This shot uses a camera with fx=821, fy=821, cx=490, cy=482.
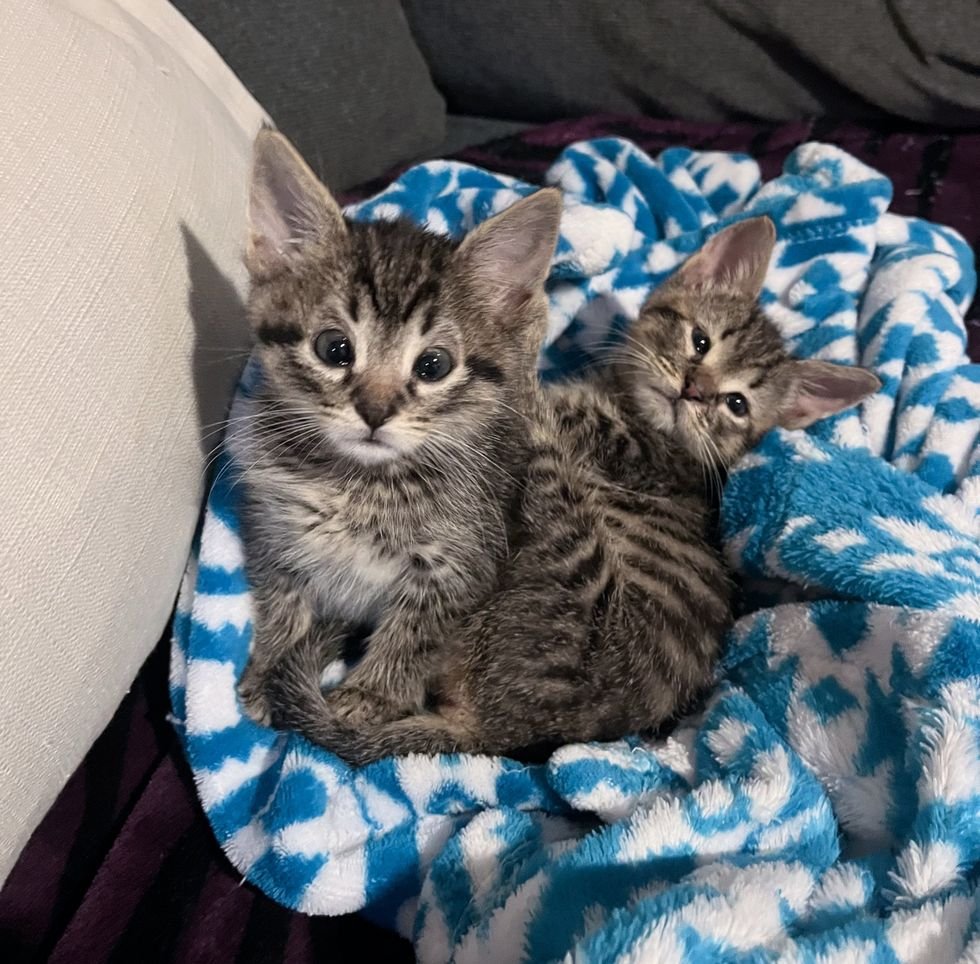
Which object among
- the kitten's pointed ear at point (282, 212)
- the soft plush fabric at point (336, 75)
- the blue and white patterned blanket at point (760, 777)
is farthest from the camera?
the soft plush fabric at point (336, 75)

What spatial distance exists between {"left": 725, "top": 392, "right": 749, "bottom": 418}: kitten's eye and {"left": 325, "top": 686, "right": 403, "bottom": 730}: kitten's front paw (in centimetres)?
77

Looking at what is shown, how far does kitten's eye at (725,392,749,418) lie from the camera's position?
143cm

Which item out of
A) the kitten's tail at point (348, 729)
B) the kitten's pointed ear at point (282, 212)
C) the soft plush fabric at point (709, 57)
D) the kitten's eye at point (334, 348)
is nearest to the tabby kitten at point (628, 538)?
the kitten's tail at point (348, 729)

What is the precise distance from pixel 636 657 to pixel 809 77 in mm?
1456

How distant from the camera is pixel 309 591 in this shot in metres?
1.26

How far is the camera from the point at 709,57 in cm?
183

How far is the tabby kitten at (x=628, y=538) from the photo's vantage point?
1.10 m

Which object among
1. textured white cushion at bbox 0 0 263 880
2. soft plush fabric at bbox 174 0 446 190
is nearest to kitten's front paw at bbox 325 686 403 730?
textured white cushion at bbox 0 0 263 880

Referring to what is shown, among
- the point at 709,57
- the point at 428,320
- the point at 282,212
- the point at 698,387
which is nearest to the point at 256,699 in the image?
the point at 428,320

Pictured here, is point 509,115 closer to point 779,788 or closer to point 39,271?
point 39,271

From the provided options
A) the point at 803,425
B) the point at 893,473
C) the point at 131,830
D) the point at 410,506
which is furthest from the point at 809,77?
A: the point at 131,830

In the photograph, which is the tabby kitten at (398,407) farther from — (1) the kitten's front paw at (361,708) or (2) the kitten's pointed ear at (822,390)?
(2) the kitten's pointed ear at (822,390)

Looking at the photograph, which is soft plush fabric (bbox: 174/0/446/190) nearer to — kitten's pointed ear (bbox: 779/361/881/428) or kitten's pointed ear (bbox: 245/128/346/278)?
kitten's pointed ear (bbox: 245/128/346/278)

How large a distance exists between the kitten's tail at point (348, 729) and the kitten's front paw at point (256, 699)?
2 cm
